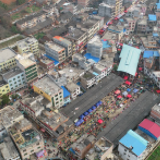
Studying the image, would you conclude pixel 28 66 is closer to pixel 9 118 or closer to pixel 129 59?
pixel 9 118

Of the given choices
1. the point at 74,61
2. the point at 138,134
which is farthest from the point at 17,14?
the point at 138,134

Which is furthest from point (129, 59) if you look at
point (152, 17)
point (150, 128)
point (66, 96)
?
point (152, 17)

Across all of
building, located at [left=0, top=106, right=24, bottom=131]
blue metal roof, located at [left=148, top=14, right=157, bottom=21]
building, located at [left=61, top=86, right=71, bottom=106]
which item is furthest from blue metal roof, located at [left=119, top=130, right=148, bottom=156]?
blue metal roof, located at [left=148, top=14, right=157, bottom=21]

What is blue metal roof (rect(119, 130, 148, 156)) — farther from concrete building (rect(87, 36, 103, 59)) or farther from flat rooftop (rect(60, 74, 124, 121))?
concrete building (rect(87, 36, 103, 59))

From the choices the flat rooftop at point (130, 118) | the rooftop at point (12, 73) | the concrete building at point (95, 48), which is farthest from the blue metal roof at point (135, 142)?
the rooftop at point (12, 73)

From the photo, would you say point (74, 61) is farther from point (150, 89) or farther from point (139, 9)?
point (139, 9)

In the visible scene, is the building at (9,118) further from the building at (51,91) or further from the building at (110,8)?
the building at (110,8)

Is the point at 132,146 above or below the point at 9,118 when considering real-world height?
below
